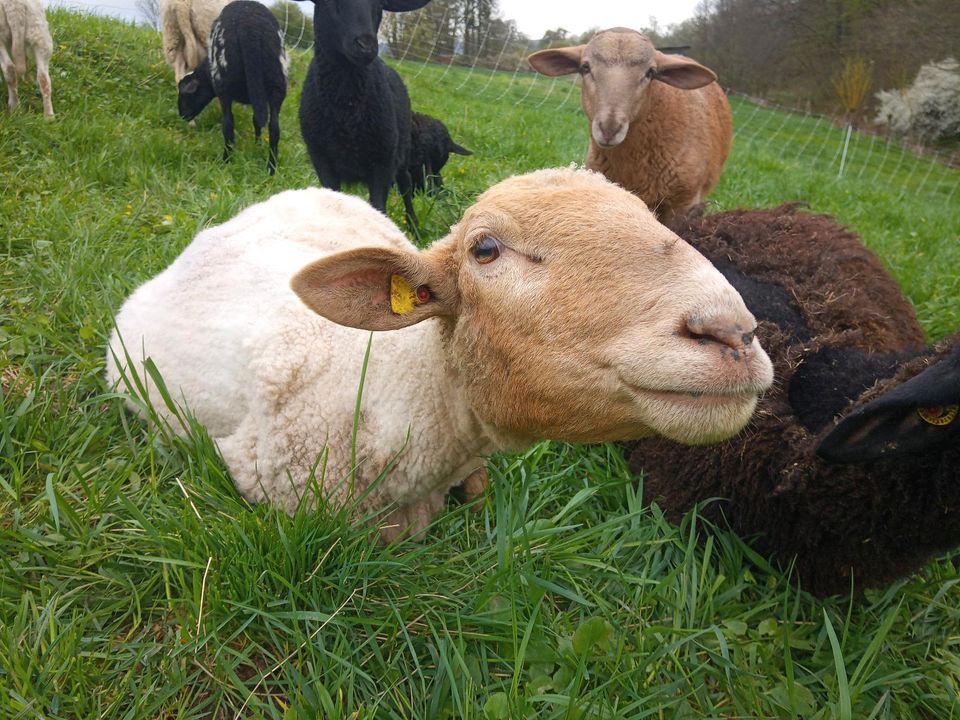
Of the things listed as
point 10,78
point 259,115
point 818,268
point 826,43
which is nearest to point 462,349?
point 818,268

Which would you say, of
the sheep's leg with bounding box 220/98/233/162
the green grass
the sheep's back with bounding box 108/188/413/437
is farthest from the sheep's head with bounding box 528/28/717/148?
the sheep's leg with bounding box 220/98/233/162

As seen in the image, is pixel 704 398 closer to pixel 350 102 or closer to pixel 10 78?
pixel 350 102

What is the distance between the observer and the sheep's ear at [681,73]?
4.96 m

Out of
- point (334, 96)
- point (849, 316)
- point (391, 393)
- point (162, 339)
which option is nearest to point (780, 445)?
point (849, 316)

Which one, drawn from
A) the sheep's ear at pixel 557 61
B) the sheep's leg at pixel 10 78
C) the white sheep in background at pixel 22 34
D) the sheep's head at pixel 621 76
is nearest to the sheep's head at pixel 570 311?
the sheep's head at pixel 621 76

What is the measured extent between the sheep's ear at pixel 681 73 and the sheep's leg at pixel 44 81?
5631mm

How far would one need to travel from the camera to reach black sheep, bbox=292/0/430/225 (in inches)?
178

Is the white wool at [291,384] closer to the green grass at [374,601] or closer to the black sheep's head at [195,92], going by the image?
the green grass at [374,601]

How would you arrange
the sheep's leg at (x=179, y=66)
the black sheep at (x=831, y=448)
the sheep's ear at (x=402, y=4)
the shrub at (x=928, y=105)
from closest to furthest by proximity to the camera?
the black sheep at (x=831, y=448) → the sheep's ear at (x=402, y=4) → the sheep's leg at (x=179, y=66) → the shrub at (x=928, y=105)

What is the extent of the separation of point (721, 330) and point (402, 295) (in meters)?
0.87

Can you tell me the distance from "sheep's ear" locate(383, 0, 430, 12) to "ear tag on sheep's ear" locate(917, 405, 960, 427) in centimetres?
466

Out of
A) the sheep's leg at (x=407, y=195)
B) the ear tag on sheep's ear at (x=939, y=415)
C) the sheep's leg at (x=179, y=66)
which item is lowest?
the sheep's leg at (x=407, y=195)

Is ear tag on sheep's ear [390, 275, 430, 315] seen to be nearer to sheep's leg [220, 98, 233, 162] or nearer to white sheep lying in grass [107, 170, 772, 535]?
white sheep lying in grass [107, 170, 772, 535]

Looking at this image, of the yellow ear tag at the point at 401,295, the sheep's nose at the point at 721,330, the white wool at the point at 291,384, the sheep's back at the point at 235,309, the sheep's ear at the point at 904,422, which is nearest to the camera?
the sheep's nose at the point at 721,330
